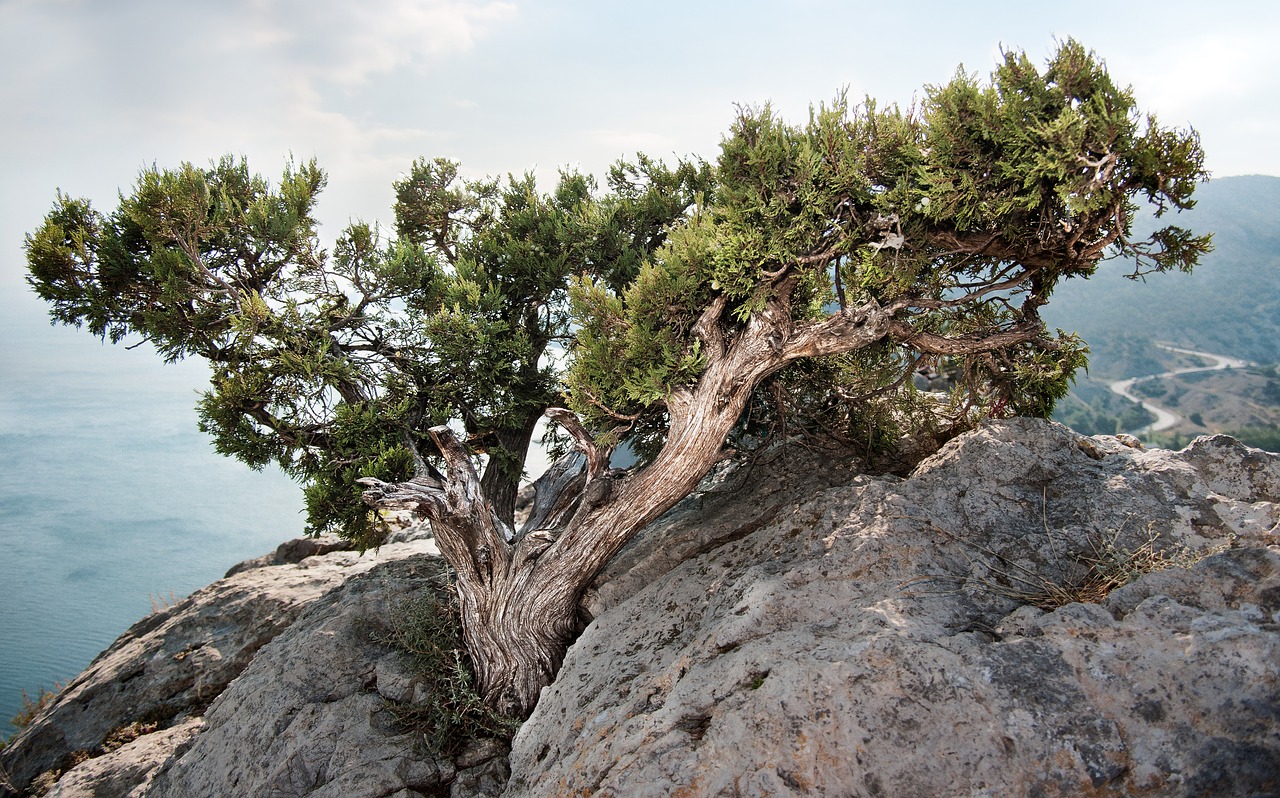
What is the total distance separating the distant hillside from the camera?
9769 cm

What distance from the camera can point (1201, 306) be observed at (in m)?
107

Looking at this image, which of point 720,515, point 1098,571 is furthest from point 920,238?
point 720,515

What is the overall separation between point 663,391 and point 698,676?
11.3 ft

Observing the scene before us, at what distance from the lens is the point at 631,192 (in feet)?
38.5

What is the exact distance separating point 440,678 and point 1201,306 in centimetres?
13895

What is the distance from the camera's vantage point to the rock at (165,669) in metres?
9.24

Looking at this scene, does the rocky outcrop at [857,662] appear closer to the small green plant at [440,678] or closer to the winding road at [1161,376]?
the small green plant at [440,678]

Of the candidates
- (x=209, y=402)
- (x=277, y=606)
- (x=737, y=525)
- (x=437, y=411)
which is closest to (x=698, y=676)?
(x=737, y=525)

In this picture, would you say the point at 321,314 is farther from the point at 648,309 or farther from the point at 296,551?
the point at 296,551

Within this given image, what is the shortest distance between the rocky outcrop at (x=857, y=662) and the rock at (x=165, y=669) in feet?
0.17

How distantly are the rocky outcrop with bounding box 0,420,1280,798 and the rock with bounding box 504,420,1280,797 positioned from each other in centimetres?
2

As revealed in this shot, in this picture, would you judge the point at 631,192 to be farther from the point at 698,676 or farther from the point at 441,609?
the point at 698,676

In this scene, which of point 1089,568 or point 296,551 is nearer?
point 1089,568

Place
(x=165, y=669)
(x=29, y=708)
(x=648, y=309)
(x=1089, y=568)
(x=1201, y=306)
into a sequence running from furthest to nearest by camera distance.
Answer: (x=1201, y=306)
(x=29, y=708)
(x=165, y=669)
(x=648, y=309)
(x=1089, y=568)
